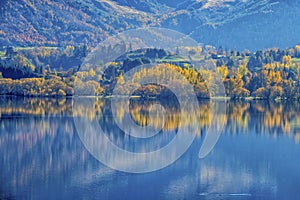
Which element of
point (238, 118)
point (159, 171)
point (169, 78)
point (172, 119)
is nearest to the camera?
point (159, 171)

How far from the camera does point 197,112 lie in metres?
53.8

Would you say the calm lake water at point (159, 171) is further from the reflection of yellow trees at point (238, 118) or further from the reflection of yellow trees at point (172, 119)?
the reflection of yellow trees at point (172, 119)

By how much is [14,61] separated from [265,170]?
107 metres

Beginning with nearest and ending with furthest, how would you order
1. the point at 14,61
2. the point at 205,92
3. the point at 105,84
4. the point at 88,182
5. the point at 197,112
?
the point at 88,182, the point at 197,112, the point at 205,92, the point at 105,84, the point at 14,61

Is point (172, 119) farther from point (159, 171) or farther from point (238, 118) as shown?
point (159, 171)

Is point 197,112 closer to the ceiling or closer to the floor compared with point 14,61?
closer to the floor

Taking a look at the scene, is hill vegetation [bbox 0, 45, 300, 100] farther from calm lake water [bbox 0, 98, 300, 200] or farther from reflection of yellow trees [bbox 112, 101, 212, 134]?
calm lake water [bbox 0, 98, 300, 200]

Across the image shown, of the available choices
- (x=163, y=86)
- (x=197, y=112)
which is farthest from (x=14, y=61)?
(x=197, y=112)

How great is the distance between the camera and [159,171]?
26.5 meters

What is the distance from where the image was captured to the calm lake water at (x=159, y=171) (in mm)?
22562

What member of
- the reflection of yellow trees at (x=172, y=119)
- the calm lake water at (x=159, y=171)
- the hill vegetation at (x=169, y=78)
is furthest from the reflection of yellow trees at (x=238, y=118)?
the hill vegetation at (x=169, y=78)

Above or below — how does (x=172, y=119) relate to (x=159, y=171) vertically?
above

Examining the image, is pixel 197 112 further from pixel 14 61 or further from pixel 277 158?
pixel 14 61

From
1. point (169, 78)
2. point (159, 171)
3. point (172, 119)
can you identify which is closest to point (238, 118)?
point (172, 119)
